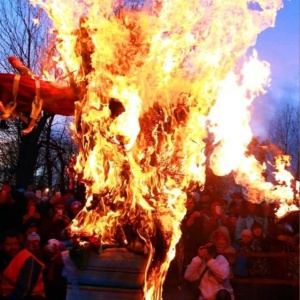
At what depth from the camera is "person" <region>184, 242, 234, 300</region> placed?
26.9 ft

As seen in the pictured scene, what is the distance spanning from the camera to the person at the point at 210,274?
8188 mm

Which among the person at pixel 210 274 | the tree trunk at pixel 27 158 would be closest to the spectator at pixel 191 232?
the person at pixel 210 274

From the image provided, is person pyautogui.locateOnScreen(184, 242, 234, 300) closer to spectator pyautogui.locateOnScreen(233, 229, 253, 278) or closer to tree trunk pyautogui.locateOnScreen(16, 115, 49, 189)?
spectator pyautogui.locateOnScreen(233, 229, 253, 278)

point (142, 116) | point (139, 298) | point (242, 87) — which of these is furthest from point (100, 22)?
point (139, 298)

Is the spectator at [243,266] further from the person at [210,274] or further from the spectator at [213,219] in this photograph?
the person at [210,274]

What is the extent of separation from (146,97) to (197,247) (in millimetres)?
3462

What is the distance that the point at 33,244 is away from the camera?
8.46 meters

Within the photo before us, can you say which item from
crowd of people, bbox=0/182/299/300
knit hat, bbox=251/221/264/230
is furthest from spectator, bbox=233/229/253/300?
knit hat, bbox=251/221/264/230

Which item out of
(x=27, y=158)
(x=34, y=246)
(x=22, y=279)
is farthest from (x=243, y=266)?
(x=27, y=158)

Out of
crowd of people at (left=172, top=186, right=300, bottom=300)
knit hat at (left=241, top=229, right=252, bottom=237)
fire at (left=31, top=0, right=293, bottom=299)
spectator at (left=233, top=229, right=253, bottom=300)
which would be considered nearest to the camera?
fire at (left=31, top=0, right=293, bottom=299)

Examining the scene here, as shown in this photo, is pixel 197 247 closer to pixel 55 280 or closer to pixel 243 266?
pixel 243 266

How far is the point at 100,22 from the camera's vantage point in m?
6.99

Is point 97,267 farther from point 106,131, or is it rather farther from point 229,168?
point 229,168

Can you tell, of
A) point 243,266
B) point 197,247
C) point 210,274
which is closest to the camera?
point 210,274
